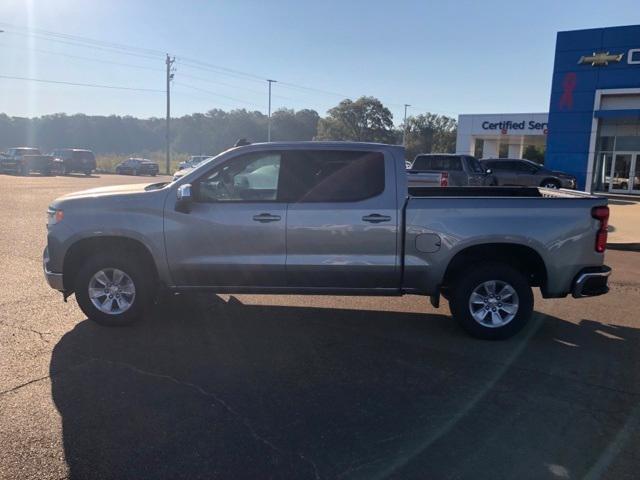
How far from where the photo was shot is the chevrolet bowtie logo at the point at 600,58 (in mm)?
25873

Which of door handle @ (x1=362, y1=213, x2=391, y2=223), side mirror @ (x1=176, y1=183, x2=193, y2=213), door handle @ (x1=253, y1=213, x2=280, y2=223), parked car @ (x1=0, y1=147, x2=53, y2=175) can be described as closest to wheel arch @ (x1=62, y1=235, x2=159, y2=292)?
side mirror @ (x1=176, y1=183, x2=193, y2=213)

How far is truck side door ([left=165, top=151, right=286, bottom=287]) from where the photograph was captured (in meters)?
5.55

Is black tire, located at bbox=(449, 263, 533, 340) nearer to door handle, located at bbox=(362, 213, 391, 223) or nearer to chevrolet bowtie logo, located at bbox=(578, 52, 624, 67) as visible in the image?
door handle, located at bbox=(362, 213, 391, 223)

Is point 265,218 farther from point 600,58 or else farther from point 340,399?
point 600,58

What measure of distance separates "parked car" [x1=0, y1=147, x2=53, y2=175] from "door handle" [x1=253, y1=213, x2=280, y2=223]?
125 feet

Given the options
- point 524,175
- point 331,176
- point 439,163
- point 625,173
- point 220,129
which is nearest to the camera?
point 331,176

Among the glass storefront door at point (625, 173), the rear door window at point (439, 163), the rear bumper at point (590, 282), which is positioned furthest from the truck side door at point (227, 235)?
the glass storefront door at point (625, 173)

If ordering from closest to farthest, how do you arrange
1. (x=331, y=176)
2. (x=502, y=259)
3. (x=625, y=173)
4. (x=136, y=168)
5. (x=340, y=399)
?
(x=340, y=399) → (x=331, y=176) → (x=502, y=259) → (x=625, y=173) → (x=136, y=168)

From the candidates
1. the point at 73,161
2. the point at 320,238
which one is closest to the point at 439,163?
the point at 320,238

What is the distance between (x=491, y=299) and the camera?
18.7 ft

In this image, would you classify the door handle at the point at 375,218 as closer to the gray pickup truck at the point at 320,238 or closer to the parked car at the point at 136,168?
the gray pickup truck at the point at 320,238

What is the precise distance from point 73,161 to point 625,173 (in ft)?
121

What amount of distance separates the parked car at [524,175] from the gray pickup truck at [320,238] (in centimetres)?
2038

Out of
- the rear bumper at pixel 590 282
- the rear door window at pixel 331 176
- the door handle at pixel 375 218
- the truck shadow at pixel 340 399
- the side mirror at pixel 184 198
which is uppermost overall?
the rear door window at pixel 331 176
